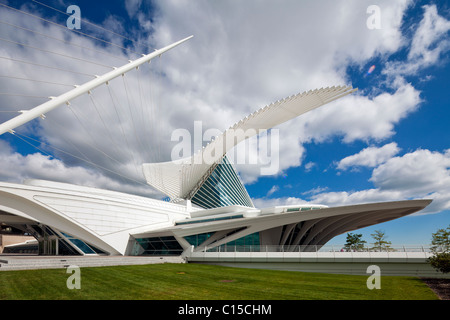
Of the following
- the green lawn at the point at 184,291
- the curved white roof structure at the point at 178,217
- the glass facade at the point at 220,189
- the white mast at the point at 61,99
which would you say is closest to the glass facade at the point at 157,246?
the curved white roof structure at the point at 178,217

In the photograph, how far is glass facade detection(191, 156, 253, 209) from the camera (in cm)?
5250

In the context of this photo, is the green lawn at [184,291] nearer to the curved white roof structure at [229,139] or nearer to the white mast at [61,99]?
the white mast at [61,99]

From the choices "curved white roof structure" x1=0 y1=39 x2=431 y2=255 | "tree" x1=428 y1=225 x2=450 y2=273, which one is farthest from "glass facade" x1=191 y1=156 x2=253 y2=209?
"tree" x1=428 y1=225 x2=450 y2=273

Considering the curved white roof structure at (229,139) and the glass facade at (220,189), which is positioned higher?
the curved white roof structure at (229,139)

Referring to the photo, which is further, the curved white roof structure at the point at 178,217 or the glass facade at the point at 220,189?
the glass facade at the point at 220,189

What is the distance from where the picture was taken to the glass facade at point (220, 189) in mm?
52500

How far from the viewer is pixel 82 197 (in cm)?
3272

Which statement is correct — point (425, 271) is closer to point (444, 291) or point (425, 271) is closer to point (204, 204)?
point (444, 291)

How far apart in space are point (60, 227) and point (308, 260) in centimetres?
2807

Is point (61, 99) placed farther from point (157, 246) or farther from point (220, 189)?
point (220, 189)

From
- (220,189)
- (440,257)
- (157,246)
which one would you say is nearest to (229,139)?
(220,189)

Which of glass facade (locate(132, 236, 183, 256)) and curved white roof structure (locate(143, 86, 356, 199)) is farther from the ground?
curved white roof structure (locate(143, 86, 356, 199))

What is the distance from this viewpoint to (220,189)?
2088 inches

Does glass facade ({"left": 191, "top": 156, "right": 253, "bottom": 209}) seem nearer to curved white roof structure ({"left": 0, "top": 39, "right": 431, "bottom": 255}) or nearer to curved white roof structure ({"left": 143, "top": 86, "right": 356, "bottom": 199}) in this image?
curved white roof structure ({"left": 143, "top": 86, "right": 356, "bottom": 199})
